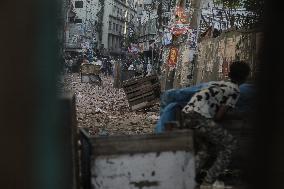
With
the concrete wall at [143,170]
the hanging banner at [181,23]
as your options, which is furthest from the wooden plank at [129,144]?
the hanging banner at [181,23]

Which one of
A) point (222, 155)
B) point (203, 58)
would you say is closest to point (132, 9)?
point (203, 58)

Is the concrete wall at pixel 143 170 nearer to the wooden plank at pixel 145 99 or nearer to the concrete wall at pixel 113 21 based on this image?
the wooden plank at pixel 145 99

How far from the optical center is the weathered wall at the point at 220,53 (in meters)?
10.9

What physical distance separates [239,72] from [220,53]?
796cm

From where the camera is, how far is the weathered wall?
1091cm

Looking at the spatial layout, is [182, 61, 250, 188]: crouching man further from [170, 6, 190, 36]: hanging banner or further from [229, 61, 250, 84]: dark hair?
[170, 6, 190, 36]: hanging banner

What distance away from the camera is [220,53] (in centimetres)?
1292

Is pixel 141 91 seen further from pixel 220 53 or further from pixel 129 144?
pixel 129 144

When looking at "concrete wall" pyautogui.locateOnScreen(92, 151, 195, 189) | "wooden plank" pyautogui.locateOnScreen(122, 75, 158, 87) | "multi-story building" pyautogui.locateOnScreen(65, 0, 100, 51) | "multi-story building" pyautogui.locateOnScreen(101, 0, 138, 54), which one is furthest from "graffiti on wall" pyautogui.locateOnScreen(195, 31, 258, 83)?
"multi-story building" pyautogui.locateOnScreen(101, 0, 138, 54)

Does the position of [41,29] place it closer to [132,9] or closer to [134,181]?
[134,181]

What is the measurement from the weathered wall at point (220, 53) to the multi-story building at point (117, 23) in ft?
175

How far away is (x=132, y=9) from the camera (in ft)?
290

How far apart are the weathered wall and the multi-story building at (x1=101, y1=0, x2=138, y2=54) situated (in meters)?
53.4

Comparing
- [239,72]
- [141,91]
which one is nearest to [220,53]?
[141,91]
